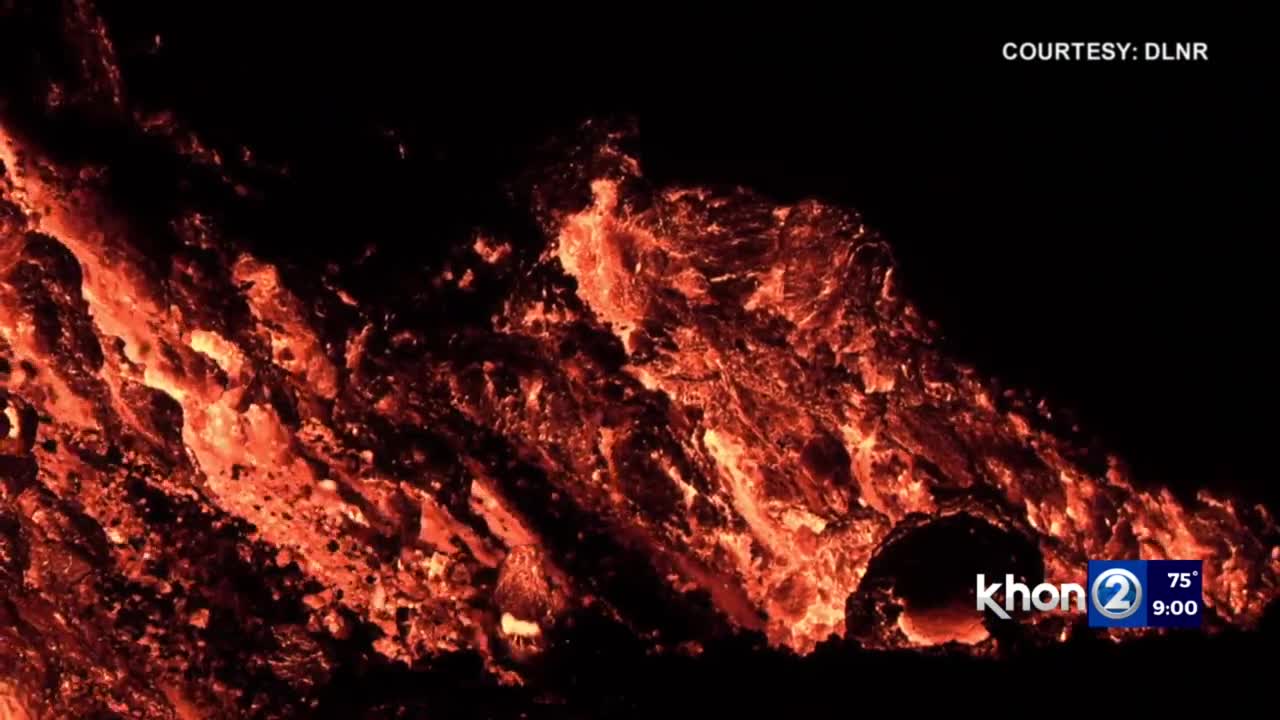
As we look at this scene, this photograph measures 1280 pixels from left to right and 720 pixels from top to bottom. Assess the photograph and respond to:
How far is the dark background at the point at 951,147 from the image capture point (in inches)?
75.0

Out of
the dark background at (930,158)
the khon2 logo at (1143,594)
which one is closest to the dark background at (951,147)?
the dark background at (930,158)

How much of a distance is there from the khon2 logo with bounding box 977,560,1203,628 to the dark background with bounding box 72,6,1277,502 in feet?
0.62

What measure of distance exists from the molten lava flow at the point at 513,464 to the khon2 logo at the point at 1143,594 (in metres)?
0.04

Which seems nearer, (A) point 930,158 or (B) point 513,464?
(A) point 930,158

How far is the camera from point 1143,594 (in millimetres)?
1868

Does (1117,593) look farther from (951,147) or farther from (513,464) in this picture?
(513,464)

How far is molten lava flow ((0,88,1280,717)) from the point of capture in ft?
6.32

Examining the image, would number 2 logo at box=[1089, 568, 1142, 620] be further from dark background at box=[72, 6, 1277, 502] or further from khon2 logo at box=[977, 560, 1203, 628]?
dark background at box=[72, 6, 1277, 502]

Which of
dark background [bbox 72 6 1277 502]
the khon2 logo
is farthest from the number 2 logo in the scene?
dark background [bbox 72 6 1277 502]

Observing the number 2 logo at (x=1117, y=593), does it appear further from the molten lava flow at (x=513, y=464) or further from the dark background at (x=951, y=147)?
the dark background at (x=951, y=147)

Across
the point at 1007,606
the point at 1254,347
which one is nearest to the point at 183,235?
the point at 1007,606

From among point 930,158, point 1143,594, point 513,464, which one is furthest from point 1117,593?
point 513,464

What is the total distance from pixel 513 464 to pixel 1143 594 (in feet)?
4.57

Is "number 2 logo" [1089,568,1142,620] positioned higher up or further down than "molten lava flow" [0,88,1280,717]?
further down
